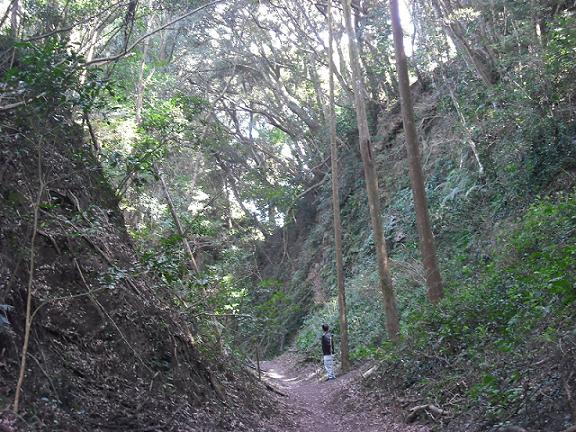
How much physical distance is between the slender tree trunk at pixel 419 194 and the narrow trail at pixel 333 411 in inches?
113

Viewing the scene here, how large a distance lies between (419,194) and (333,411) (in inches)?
199

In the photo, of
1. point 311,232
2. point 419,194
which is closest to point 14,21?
point 419,194

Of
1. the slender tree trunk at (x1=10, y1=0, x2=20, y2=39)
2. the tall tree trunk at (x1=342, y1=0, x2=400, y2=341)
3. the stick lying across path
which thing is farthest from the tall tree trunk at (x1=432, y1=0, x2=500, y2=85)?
the slender tree trunk at (x1=10, y1=0, x2=20, y2=39)

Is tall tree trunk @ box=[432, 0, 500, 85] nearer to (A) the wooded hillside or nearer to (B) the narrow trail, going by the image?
(A) the wooded hillside

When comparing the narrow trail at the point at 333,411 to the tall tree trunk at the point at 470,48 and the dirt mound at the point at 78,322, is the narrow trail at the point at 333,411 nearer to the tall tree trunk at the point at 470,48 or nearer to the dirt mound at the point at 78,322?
the dirt mound at the point at 78,322

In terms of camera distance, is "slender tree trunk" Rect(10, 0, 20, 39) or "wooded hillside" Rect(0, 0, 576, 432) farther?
"slender tree trunk" Rect(10, 0, 20, 39)

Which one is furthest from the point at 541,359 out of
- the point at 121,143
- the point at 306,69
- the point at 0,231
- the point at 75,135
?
the point at 306,69

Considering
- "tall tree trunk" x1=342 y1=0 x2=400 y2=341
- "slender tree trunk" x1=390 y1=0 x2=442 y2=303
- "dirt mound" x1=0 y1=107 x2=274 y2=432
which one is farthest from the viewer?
"tall tree trunk" x1=342 y1=0 x2=400 y2=341

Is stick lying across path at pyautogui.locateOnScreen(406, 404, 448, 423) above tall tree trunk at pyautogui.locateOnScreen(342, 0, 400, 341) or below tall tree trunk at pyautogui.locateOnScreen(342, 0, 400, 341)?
below

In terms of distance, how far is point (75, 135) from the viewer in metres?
9.50

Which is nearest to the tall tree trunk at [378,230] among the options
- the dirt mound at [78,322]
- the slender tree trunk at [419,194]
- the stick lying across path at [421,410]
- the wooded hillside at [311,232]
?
the wooded hillside at [311,232]

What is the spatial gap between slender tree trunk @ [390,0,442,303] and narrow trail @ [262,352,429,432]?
113 inches

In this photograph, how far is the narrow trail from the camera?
31.6 ft

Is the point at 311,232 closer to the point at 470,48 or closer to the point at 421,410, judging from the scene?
the point at 470,48
